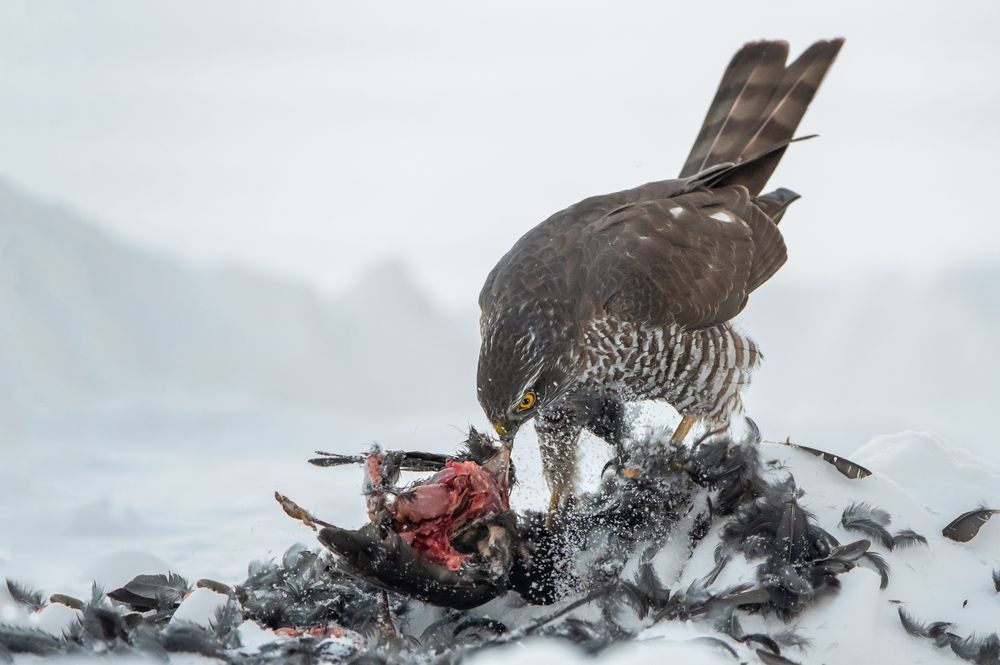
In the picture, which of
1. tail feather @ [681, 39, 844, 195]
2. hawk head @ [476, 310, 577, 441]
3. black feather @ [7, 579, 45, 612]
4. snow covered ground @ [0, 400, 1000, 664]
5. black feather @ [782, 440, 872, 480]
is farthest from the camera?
tail feather @ [681, 39, 844, 195]

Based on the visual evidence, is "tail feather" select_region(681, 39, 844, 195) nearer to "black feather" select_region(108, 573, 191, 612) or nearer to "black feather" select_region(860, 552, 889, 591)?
"black feather" select_region(860, 552, 889, 591)

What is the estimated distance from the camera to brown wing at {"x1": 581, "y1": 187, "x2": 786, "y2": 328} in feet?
12.7

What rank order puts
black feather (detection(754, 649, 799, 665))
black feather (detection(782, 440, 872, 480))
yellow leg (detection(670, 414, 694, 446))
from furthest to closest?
yellow leg (detection(670, 414, 694, 446)) → black feather (detection(782, 440, 872, 480)) → black feather (detection(754, 649, 799, 665))

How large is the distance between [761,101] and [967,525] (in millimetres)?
2402

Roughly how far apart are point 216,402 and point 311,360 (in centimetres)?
70

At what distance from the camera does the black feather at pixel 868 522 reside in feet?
9.16

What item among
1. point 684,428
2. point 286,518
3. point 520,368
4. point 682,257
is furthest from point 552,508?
point 286,518

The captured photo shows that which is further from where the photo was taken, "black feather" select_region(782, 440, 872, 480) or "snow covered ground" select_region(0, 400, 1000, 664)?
"black feather" select_region(782, 440, 872, 480)

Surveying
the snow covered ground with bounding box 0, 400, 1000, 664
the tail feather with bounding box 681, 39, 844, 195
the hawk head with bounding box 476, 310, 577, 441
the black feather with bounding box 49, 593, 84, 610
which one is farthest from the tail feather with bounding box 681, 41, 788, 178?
the black feather with bounding box 49, 593, 84, 610

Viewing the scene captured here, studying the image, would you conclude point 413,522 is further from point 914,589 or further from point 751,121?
point 751,121

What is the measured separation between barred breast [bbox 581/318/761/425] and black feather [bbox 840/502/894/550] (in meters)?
1.04

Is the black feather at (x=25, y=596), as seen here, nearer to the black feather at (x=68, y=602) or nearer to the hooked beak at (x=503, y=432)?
the black feather at (x=68, y=602)

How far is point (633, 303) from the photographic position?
3850 mm

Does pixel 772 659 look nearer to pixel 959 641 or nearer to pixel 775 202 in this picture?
pixel 959 641
